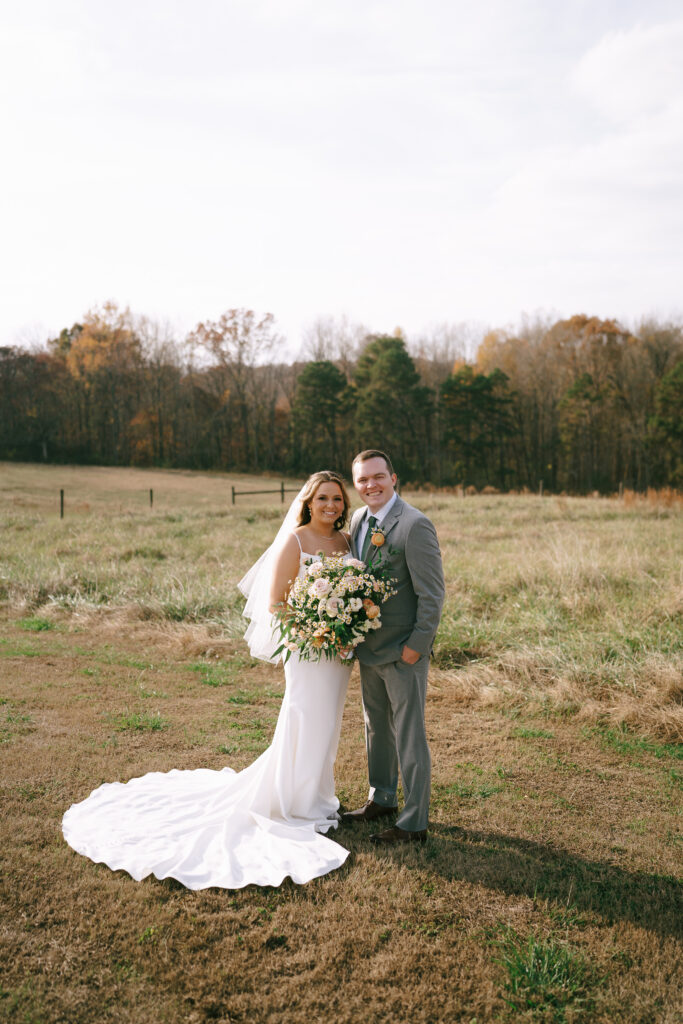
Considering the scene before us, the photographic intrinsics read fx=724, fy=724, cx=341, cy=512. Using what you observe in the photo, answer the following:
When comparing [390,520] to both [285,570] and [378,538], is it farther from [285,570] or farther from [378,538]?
[285,570]

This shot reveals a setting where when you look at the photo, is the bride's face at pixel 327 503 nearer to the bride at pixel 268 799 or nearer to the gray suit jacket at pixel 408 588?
the bride at pixel 268 799

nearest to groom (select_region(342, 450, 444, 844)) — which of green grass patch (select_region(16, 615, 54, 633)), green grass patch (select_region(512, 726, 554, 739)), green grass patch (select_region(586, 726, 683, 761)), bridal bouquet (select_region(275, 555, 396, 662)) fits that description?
bridal bouquet (select_region(275, 555, 396, 662))

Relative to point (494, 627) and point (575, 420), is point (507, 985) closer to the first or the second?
point (494, 627)

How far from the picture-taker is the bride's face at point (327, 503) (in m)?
4.75

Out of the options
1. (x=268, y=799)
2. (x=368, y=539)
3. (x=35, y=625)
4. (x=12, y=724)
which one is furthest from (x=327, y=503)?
(x=35, y=625)

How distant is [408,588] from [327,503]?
0.79 m

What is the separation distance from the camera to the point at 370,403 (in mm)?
51938

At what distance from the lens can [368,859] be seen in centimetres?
415

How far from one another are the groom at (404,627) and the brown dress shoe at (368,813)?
24 cm

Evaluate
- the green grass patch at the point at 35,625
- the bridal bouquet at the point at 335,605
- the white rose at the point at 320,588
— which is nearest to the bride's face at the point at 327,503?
the bridal bouquet at the point at 335,605

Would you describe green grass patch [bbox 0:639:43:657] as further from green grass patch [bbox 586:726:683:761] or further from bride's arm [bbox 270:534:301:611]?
green grass patch [bbox 586:726:683:761]

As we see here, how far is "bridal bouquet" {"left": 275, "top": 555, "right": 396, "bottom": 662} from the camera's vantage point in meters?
4.21

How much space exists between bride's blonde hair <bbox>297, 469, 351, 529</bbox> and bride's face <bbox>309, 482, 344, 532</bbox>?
0.03m

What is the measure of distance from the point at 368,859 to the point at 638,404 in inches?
2030
